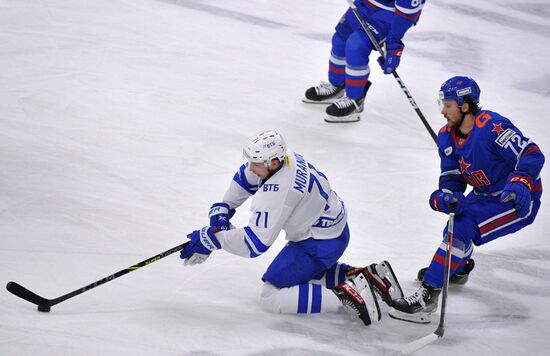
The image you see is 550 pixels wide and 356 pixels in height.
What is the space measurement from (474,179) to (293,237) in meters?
0.82

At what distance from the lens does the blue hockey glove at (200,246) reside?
3.62m

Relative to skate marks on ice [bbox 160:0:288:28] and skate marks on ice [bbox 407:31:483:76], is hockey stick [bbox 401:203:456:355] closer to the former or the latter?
skate marks on ice [bbox 407:31:483:76]

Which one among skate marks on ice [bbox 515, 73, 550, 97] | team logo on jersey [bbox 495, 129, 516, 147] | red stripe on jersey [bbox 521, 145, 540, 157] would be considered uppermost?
team logo on jersey [bbox 495, 129, 516, 147]

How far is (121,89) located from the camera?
598cm

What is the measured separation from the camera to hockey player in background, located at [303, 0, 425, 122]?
5.61m

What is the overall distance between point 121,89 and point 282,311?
2.70m

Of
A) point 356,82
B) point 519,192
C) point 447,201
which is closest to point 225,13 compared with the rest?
point 356,82

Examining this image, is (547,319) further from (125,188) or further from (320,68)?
(320,68)

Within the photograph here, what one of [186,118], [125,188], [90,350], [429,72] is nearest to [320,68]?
[429,72]

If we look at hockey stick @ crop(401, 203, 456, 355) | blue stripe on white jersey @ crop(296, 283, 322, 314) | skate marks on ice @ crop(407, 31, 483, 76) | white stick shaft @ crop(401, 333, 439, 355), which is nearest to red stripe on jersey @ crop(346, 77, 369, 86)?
skate marks on ice @ crop(407, 31, 483, 76)

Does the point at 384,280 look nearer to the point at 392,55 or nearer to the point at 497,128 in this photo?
the point at 497,128

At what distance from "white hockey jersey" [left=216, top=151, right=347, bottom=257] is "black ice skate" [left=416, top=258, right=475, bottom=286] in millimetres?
523

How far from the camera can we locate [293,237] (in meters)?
3.85

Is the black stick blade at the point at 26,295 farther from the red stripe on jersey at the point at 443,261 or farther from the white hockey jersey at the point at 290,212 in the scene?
the red stripe on jersey at the point at 443,261
